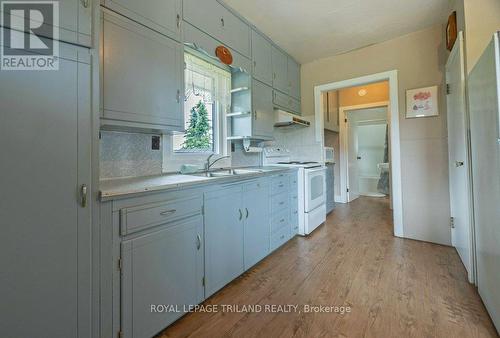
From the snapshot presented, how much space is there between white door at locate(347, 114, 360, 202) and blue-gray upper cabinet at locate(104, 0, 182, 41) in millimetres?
4500

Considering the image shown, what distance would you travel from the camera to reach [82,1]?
3.24 ft

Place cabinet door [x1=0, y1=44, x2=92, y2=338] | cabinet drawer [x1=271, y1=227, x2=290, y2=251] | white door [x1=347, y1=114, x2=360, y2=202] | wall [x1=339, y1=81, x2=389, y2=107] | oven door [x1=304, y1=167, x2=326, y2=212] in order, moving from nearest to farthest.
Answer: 1. cabinet door [x1=0, y1=44, x2=92, y2=338]
2. cabinet drawer [x1=271, y1=227, x2=290, y2=251]
3. oven door [x1=304, y1=167, x2=326, y2=212]
4. wall [x1=339, y1=81, x2=389, y2=107]
5. white door [x1=347, y1=114, x2=360, y2=202]

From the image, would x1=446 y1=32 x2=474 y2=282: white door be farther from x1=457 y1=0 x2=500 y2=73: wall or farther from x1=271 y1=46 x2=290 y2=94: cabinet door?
x1=271 y1=46 x2=290 y2=94: cabinet door

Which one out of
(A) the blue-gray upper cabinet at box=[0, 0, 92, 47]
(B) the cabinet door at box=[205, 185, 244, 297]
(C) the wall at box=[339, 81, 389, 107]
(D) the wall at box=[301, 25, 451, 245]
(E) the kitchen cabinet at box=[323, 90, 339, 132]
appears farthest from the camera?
(C) the wall at box=[339, 81, 389, 107]

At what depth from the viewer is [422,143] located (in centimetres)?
268

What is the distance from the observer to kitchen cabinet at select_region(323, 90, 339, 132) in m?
4.24

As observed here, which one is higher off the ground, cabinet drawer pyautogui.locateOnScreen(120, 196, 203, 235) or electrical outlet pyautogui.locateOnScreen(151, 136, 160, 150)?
electrical outlet pyautogui.locateOnScreen(151, 136, 160, 150)

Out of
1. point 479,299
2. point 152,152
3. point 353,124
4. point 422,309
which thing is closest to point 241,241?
point 152,152

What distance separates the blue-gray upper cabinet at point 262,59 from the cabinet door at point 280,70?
0.11 m

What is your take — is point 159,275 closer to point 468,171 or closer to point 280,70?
point 468,171

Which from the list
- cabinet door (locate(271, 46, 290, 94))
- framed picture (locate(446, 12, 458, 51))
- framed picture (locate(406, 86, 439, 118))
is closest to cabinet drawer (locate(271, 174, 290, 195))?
cabinet door (locate(271, 46, 290, 94))

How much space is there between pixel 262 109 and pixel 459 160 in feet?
6.50

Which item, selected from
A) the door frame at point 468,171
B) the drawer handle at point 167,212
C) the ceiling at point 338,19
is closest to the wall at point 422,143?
the ceiling at point 338,19

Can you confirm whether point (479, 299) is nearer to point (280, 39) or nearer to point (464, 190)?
point (464, 190)
